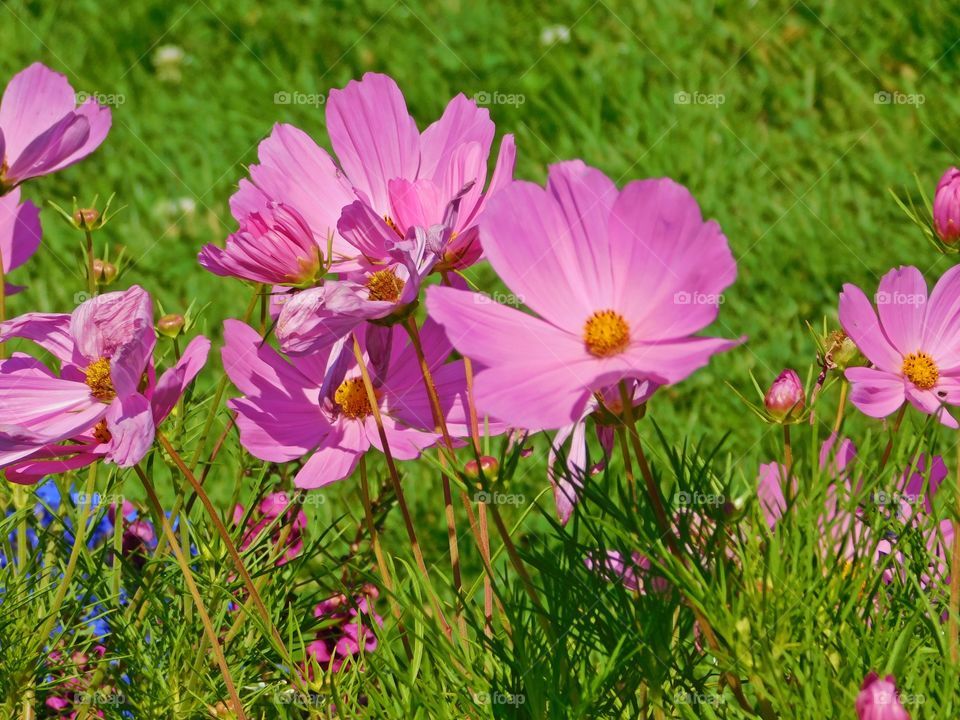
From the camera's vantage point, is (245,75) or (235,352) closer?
(235,352)

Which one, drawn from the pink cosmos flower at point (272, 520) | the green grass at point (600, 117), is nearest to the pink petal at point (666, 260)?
the pink cosmos flower at point (272, 520)

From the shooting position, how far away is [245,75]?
2.88 metres

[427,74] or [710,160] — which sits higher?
[427,74]

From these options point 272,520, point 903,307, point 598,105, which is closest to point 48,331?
point 272,520

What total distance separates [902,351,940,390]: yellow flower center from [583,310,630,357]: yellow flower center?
Answer: 0.97 ft

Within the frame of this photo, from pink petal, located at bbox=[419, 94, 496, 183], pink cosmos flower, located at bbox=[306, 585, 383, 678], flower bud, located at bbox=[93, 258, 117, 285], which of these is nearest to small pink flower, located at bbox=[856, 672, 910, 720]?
pink petal, located at bbox=[419, 94, 496, 183]

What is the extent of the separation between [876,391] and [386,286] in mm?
375

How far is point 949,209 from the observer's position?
93 centimetres

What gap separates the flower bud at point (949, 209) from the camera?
926 mm

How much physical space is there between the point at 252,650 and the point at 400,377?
0.29 metres

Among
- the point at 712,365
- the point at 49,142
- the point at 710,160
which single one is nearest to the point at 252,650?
the point at 49,142

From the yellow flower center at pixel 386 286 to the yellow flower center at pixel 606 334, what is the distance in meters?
0.14

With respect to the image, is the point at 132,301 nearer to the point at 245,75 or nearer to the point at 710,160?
the point at 710,160

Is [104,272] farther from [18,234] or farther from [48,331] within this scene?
[48,331]
